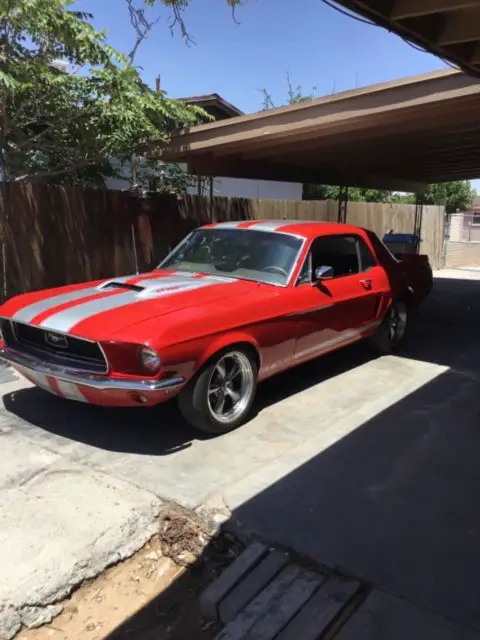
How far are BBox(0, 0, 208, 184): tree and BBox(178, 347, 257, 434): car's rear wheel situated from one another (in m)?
4.05

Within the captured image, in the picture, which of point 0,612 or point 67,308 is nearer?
point 0,612

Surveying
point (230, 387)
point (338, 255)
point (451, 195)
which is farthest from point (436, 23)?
point (451, 195)

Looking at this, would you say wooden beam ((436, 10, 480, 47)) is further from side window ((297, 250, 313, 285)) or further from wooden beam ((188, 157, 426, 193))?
wooden beam ((188, 157, 426, 193))

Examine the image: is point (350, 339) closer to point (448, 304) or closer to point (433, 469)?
point (433, 469)

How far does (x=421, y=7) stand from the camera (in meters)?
3.75

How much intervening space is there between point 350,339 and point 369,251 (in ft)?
3.95

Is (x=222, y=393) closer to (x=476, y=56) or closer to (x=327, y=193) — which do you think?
(x=476, y=56)

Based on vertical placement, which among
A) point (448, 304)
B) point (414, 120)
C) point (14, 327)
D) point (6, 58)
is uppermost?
point (6, 58)

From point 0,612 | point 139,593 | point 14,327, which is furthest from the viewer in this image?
point 14,327

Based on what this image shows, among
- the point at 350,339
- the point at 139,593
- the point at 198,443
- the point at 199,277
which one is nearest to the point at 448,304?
the point at 350,339

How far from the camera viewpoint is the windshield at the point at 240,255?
5305 mm

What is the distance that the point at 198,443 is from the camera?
4.36 m

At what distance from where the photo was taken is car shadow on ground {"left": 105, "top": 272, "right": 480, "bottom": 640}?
2.67 metres

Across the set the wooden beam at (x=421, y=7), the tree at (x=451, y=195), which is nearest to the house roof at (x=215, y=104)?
the wooden beam at (x=421, y=7)
